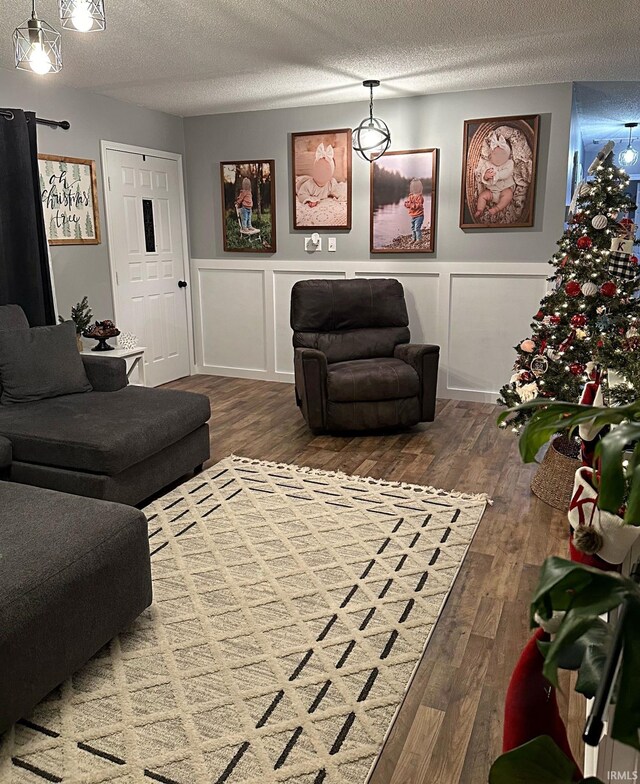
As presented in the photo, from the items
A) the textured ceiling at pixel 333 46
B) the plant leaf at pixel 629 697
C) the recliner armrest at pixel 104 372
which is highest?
the textured ceiling at pixel 333 46

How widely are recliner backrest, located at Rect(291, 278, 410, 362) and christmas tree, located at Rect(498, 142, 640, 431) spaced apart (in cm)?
135

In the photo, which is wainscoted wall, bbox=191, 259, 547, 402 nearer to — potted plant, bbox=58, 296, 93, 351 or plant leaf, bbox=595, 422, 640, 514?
potted plant, bbox=58, 296, 93, 351

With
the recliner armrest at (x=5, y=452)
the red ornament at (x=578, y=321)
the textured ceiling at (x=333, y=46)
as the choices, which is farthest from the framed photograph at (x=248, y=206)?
the recliner armrest at (x=5, y=452)

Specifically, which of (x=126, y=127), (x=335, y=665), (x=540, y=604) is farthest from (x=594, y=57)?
(x=540, y=604)

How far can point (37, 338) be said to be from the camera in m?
3.67

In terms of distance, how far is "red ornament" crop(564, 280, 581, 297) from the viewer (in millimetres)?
3609

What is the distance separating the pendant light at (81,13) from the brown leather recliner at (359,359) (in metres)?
2.37

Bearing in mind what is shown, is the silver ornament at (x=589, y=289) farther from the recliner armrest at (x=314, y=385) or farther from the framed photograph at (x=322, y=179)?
the framed photograph at (x=322, y=179)

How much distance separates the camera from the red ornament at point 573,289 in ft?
11.8

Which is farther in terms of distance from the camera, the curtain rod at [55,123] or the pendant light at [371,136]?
the pendant light at [371,136]

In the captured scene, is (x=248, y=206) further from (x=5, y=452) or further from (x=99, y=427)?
(x=5, y=452)

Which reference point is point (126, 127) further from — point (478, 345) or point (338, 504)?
point (338, 504)

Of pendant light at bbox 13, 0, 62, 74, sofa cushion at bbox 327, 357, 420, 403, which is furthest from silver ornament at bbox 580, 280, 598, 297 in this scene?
pendant light at bbox 13, 0, 62, 74

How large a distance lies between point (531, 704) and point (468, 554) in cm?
174
